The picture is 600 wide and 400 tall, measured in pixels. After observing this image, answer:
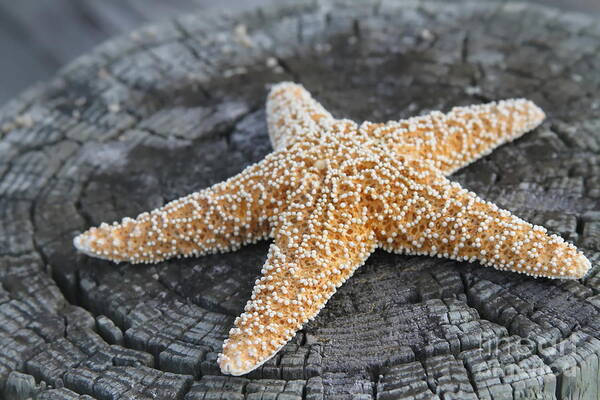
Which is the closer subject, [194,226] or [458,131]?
[194,226]

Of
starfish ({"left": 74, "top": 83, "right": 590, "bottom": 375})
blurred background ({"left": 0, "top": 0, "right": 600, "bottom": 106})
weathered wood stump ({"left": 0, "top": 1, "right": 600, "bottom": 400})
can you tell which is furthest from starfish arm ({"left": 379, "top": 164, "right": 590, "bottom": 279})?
blurred background ({"left": 0, "top": 0, "right": 600, "bottom": 106})

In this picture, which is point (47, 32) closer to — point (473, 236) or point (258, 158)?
point (258, 158)

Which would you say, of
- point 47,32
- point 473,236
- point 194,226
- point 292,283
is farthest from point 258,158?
point 47,32

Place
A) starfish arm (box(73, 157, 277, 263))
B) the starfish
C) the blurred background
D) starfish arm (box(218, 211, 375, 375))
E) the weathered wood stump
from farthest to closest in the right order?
the blurred background
starfish arm (box(73, 157, 277, 263))
the starfish
the weathered wood stump
starfish arm (box(218, 211, 375, 375))

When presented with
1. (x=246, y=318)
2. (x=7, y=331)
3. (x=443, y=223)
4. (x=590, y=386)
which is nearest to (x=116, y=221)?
(x=7, y=331)

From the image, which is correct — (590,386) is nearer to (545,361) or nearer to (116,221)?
(545,361)

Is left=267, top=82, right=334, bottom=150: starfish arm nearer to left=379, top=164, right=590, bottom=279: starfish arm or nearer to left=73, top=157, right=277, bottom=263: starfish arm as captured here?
left=73, top=157, right=277, bottom=263: starfish arm

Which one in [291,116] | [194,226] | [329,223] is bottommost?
[329,223]
